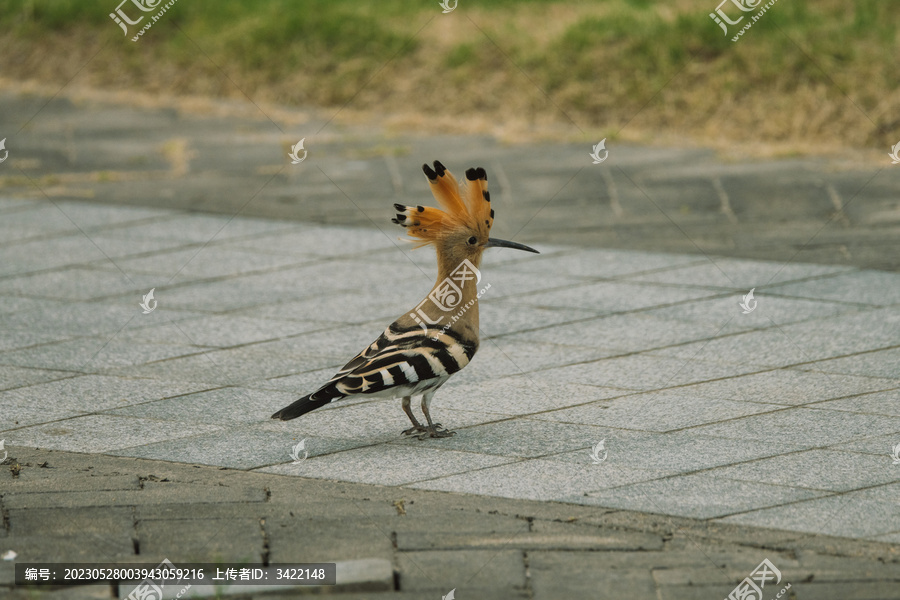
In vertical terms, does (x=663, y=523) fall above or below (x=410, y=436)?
below

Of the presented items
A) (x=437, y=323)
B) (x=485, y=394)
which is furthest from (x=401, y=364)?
(x=485, y=394)

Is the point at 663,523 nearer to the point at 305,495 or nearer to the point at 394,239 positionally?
the point at 305,495

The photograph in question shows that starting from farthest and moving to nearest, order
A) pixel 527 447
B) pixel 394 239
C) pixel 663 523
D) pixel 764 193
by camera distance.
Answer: pixel 764 193, pixel 394 239, pixel 527 447, pixel 663 523

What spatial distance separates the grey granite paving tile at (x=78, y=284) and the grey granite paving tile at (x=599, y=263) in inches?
104

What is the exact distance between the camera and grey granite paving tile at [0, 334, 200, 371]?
19.6 ft

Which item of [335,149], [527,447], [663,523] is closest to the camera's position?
[663,523]

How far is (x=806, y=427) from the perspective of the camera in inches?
196

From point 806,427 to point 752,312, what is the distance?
1.67m

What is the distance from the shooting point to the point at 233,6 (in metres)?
13.6

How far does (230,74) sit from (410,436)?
8664 millimetres

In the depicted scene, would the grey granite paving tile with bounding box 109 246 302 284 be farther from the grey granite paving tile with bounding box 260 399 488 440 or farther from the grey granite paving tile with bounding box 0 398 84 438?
the grey granite paving tile with bounding box 260 399 488 440

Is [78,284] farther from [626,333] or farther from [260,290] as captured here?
[626,333]

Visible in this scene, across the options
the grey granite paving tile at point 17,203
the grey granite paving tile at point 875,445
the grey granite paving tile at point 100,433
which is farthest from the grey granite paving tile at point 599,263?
the grey granite paving tile at point 17,203

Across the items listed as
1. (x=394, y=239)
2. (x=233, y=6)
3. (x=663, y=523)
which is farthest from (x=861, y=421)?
(x=233, y=6)
